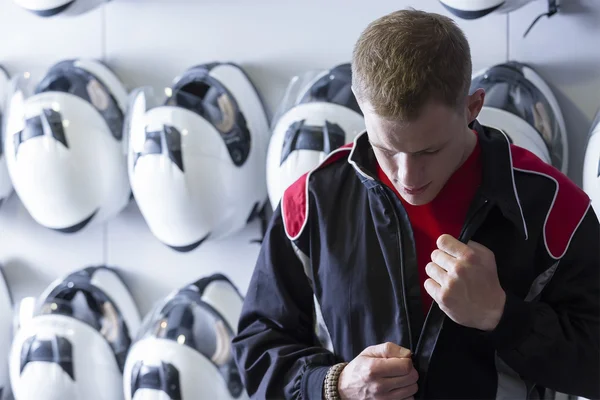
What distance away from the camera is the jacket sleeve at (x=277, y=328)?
0.80 m

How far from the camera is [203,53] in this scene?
1.36 meters

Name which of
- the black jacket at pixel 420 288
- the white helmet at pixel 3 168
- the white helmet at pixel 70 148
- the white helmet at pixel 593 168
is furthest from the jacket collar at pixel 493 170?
the white helmet at pixel 3 168

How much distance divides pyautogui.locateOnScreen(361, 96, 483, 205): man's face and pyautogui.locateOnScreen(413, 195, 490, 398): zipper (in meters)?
0.04

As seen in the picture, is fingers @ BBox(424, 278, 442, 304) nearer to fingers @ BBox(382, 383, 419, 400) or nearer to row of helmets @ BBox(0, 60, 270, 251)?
fingers @ BBox(382, 383, 419, 400)

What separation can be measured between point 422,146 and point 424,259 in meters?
0.13

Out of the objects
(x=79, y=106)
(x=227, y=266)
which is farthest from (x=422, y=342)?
(x=79, y=106)

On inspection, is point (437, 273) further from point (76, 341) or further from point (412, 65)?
point (76, 341)

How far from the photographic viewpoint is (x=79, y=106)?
132cm

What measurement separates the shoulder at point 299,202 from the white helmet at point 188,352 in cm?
45

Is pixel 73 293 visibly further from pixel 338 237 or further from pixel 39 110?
pixel 338 237

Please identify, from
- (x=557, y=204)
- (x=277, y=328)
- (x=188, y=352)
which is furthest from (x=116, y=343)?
(x=557, y=204)

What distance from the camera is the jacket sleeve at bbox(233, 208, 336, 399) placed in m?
0.80

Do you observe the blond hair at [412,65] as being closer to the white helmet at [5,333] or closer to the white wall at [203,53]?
the white wall at [203,53]

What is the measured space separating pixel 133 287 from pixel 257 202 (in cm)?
31
